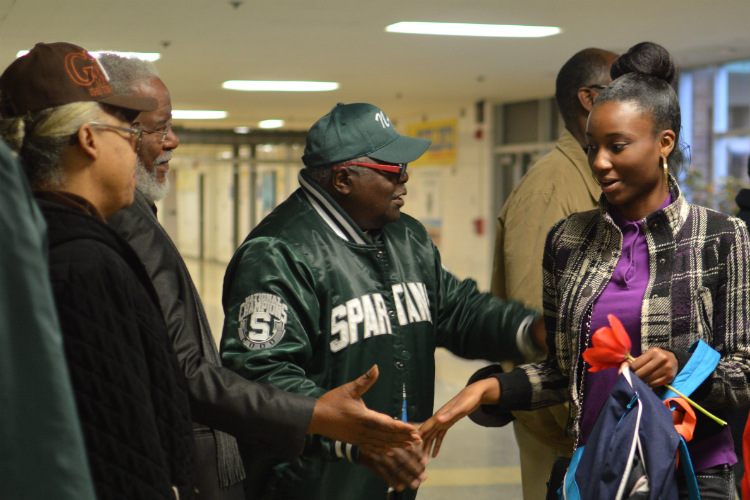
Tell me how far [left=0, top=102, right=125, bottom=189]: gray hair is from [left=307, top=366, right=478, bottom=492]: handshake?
0.75m

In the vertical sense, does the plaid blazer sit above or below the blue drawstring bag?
above

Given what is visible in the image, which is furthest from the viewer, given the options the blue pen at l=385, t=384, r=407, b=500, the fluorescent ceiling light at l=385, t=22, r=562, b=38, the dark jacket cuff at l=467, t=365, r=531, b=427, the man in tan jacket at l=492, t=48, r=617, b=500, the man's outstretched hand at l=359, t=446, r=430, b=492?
the fluorescent ceiling light at l=385, t=22, r=562, b=38

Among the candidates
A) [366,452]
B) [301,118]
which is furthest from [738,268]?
[301,118]

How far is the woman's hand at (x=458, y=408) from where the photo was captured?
188 centimetres

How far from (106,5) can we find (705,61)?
6.61 m

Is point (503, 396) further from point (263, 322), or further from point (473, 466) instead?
point (473, 466)

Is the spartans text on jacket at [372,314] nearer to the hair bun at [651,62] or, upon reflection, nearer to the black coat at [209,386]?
the black coat at [209,386]

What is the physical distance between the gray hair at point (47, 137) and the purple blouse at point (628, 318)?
3.86ft

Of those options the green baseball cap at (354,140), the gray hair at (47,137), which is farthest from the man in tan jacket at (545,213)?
the gray hair at (47,137)

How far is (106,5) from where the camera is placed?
618 cm

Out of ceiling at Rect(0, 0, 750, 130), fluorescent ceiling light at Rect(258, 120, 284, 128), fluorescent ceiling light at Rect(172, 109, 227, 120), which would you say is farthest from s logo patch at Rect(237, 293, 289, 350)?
fluorescent ceiling light at Rect(258, 120, 284, 128)

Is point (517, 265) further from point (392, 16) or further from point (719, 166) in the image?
point (719, 166)

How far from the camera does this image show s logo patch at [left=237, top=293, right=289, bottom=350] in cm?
186

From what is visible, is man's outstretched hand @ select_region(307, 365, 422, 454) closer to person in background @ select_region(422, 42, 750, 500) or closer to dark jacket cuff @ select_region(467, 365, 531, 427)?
person in background @ select_region(422, 42, 750, 500)
